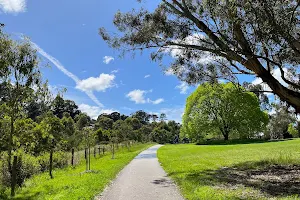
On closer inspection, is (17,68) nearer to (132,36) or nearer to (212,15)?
(132,36)

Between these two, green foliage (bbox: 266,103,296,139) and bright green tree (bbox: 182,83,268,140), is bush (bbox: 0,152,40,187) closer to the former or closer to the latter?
bright green tree (bbox: 182,83,268,140)

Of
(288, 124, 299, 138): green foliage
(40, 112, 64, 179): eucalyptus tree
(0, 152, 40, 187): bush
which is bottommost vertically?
(0, 152, 40, 187): bush

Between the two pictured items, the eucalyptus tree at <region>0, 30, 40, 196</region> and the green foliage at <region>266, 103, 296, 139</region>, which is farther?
the green foliage at <region>266, 103, 296, 139</region>

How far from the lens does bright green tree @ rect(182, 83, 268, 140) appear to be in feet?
186

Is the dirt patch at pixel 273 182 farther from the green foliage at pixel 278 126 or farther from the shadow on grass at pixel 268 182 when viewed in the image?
the green foliage at pixel 278 126

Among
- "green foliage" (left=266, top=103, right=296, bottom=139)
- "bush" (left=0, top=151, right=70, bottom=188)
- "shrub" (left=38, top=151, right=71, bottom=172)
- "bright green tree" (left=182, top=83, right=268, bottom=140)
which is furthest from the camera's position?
"green foliage" (left=266, top=103, right=296, bottom=139)

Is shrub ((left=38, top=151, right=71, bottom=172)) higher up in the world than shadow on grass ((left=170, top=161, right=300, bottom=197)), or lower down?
higher up

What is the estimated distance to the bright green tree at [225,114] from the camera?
56.6 metres

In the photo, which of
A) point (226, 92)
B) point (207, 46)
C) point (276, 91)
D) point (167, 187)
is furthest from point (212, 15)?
point (226, 92)

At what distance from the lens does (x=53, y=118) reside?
1625 centimetres

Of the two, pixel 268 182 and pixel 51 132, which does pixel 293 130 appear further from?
pixel 51 132

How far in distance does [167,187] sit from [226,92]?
1897 inches

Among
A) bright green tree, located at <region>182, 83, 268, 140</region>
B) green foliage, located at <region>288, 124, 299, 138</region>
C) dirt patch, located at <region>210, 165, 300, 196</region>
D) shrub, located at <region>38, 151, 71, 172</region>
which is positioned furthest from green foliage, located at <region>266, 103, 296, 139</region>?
dirt patch, located at <region>210, 165, 300, 196</region>

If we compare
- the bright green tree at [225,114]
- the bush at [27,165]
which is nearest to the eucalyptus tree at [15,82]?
the bush at [27,165]
